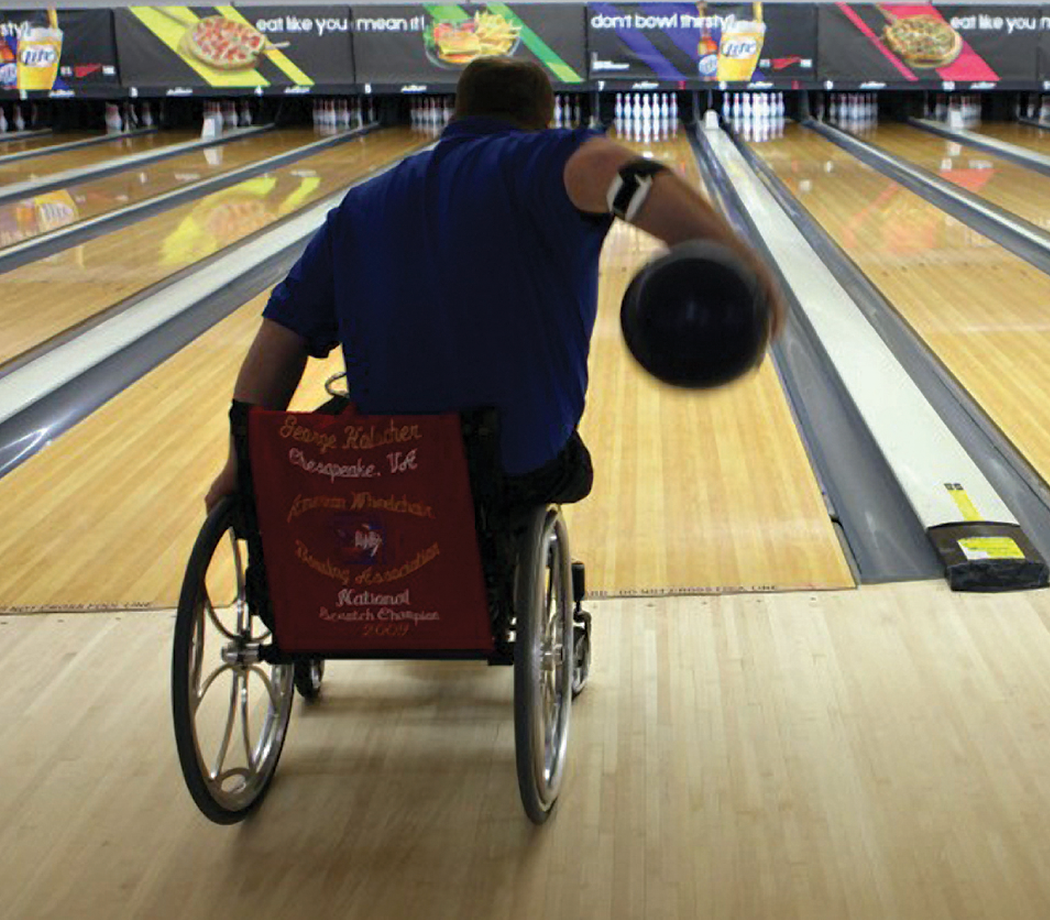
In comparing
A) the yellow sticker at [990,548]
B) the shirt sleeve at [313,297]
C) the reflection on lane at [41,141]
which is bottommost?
the yellow sticker at [990,548]

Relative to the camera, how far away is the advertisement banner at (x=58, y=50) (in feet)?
30.6

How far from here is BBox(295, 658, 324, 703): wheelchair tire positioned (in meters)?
1.98

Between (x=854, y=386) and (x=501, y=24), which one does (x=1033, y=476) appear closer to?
(x=854, y=386)

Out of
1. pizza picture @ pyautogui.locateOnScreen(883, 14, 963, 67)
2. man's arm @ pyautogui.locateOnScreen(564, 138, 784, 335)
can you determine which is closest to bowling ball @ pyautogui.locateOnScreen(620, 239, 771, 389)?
man's arm @ pyautogui.locateOnScreen(564, 138, 784, 335)

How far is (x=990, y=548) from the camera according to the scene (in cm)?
237

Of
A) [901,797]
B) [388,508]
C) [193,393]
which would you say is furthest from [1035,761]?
[193,393]

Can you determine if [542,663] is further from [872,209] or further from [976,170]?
[976,170]

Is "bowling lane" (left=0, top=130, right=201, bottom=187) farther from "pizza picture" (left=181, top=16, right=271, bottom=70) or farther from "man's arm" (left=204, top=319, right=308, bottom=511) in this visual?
"man's arm" (left=204, top=319, right=308, bottom=511)

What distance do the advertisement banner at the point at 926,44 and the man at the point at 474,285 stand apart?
7.98 m

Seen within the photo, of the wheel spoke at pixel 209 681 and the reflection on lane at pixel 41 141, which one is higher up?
the reflection on lane at pixel 41 141

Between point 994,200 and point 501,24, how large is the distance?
4164 mm

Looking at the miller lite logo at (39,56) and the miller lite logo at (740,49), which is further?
the miller lite logo at (39,56)

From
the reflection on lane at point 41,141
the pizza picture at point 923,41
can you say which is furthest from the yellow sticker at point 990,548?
the reflection on lane at point 41,141

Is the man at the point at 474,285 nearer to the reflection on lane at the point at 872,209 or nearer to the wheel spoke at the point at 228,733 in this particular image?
the wheel spoke at the point at 228,733
